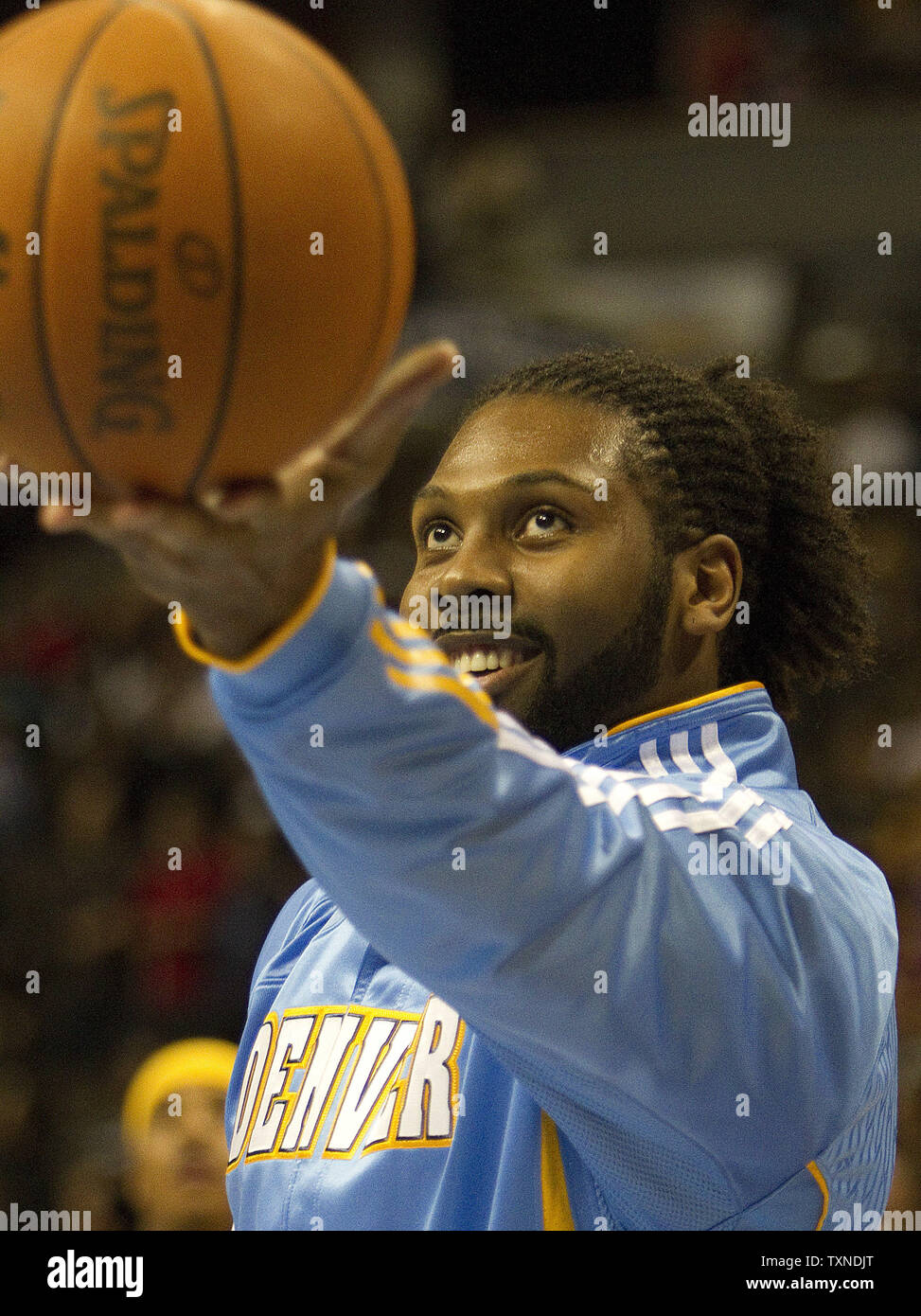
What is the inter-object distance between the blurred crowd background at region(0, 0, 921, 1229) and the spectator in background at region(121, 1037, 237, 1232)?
0.85 ft

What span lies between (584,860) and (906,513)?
5527 mm

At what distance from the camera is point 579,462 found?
2.11 meters

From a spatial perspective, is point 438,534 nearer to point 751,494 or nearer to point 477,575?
point 477,575

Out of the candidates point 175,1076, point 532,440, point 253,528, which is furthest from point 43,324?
point 175,1076

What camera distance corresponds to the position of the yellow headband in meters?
4.27

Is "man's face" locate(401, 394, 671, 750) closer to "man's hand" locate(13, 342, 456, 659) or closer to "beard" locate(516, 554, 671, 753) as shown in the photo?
"beard" locate(516, 554, 671, 753)

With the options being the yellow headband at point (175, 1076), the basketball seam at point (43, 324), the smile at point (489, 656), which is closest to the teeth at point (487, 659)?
the smile at point (489, 656)

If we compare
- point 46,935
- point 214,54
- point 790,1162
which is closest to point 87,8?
point 214,54

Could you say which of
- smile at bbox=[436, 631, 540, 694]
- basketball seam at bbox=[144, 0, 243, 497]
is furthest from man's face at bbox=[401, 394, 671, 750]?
basketball seam at bbox=[144, 0, 243, 497]

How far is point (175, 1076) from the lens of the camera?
4.30 m

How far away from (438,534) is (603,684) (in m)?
0.34

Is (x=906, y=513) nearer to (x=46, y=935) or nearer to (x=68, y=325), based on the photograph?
(x=46, y=935)

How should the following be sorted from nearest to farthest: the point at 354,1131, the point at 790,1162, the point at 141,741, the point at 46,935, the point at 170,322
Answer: the point at 170,322
the point at 790,1162
the point at 354,1131
the point at 46,935
the point at 141,741

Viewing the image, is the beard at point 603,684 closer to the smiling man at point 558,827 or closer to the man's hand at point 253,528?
the smiling man at point 558,827
